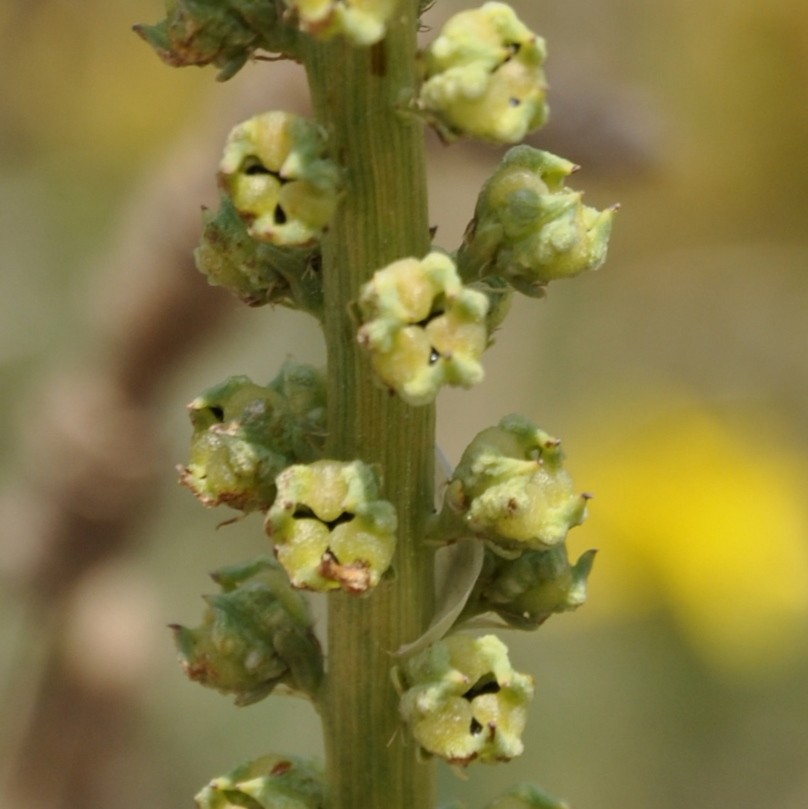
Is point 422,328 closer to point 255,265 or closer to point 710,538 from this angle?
point 255,265

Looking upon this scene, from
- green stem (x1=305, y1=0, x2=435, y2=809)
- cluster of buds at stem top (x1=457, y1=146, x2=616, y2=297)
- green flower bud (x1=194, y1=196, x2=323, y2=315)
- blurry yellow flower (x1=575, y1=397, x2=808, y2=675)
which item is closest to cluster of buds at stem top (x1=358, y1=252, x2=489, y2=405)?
green stem (x1=305, y1=0, x2=435, y2=809)

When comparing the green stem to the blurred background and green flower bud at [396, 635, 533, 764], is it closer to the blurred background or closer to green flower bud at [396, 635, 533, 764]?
green flower bud at [396, 635, 533, 764]

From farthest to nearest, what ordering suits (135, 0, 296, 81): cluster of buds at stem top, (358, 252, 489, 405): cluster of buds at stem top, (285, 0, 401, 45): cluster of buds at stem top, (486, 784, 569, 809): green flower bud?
(486, 784, 569, 809): green flower bud → (135, 0, 296, 81): cluster of buds at stem top → (358, 252, 489, 405): cluster of buds at stem top → (285, 0, 401, 45): cluster of buds at stem top

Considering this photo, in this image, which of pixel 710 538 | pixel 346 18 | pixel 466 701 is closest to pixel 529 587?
A: pixel 466 701

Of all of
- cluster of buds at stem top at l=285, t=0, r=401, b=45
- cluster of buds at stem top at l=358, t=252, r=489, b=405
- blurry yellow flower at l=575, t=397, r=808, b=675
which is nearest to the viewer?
cluster of buds at stem top at l=285, t=0, r=401, b=45

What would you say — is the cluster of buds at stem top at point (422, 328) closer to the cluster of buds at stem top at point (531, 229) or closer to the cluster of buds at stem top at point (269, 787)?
the cluster of buds at stem top at point (531, 229)

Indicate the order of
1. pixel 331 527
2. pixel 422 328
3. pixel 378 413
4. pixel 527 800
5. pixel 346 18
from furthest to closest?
pixel 527 800, pixel 378 413, pixel 331 527, pixel 422 328, pixel 346 18
